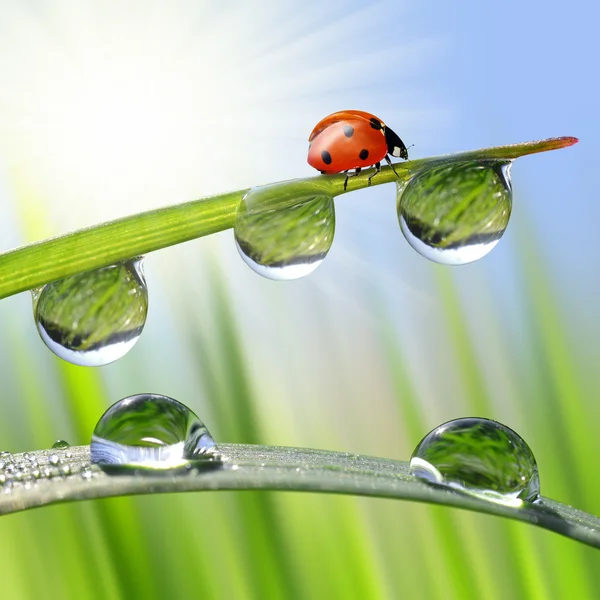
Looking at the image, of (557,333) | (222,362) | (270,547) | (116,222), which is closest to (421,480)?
(116,222)

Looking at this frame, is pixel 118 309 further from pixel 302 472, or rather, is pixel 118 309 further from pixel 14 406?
pixel 14 406

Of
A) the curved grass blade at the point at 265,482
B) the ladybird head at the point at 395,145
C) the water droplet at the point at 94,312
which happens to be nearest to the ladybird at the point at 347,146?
the ladybird head at the point at 395,145

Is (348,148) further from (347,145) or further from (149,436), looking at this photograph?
(149,436)

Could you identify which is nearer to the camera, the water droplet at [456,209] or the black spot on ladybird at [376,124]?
the water droplet at [456,209]

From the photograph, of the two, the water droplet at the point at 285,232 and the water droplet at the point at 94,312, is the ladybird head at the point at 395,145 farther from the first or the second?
the water droplet at the point at 94,312

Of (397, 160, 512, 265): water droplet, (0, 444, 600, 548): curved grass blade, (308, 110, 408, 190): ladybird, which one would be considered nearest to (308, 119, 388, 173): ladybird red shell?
(308, 110, 408, 190): ladybird

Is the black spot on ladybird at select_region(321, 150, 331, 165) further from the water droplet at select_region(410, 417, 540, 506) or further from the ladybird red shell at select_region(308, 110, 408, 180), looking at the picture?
the water droplet at select_region(410, 417, 540, 506)
